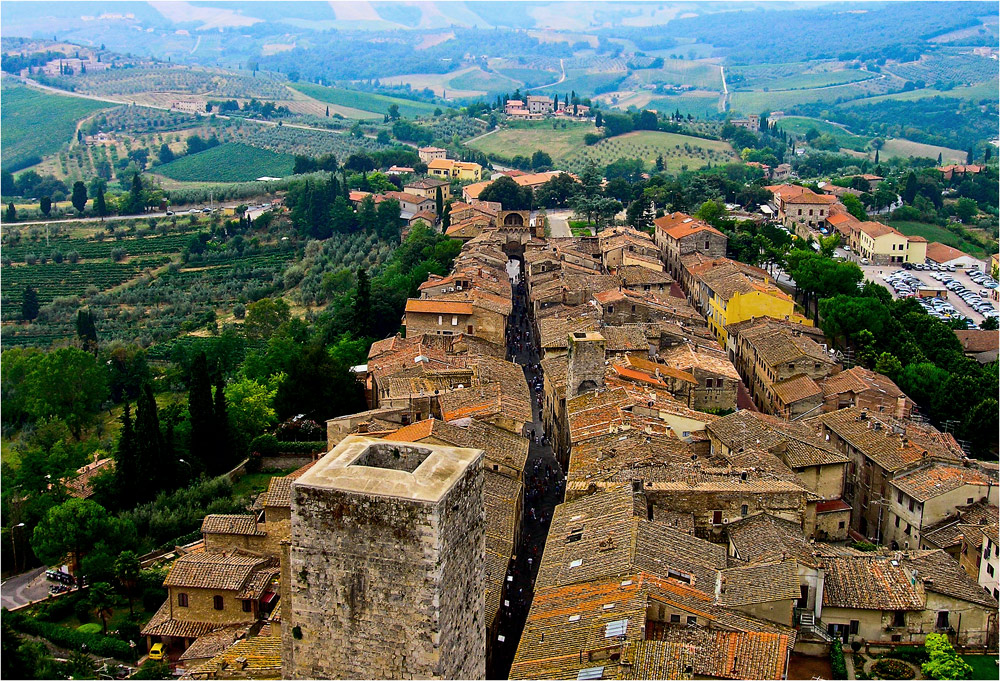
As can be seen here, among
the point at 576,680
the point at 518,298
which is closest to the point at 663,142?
the point at 518,298

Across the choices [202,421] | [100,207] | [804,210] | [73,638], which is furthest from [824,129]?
[73,638]

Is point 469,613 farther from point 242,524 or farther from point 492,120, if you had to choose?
point 492,120

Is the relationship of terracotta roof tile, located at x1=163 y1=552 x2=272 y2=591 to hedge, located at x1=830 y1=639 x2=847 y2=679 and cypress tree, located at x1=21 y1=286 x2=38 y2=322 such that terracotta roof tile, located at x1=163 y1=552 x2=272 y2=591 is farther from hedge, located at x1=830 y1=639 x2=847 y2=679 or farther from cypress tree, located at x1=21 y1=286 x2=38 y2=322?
cypress tree, located at x1=21 y1=286 x2=38 y2=322

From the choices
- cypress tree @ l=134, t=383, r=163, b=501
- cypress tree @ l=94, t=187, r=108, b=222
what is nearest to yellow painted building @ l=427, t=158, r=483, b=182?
cypress tree @ l=94, t=187, r=108, b=222

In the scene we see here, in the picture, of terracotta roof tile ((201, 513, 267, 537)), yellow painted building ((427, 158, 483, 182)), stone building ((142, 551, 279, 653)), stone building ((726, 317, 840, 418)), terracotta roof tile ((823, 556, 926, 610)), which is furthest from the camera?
yellow painted building ((427, 158, 483, 182))

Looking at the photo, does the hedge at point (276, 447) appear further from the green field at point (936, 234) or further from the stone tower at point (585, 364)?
the green field at point (936, 234)

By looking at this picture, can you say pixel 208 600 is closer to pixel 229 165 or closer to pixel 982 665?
pixel 982 665
